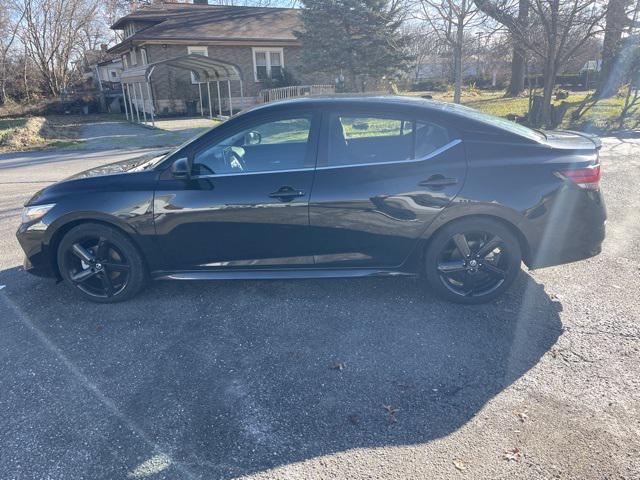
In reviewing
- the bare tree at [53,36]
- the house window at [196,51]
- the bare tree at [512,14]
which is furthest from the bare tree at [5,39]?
the bare tree at [512,14]

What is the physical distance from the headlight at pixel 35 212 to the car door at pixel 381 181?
2.25 m

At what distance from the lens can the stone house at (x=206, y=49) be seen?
2375cm

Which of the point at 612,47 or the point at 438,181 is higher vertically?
the point at 612,47

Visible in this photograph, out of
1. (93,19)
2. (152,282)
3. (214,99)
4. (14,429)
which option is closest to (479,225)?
(152,282)

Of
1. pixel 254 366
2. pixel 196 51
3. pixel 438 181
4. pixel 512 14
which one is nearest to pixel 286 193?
pixel 438 181

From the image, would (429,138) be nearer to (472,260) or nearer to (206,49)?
(472,260)

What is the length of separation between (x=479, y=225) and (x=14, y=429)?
338cm

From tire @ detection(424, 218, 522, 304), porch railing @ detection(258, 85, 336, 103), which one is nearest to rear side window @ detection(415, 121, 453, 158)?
tire @ detection(424, 218, 522, 304)

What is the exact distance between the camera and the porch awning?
58.1 ft

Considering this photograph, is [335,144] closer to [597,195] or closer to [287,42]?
[597,195]

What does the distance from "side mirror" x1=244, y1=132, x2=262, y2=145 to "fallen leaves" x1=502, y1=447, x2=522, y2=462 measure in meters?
2.98

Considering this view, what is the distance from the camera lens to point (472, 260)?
12.4ft

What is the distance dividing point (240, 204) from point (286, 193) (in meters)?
0.38

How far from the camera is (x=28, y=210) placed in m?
3.99
